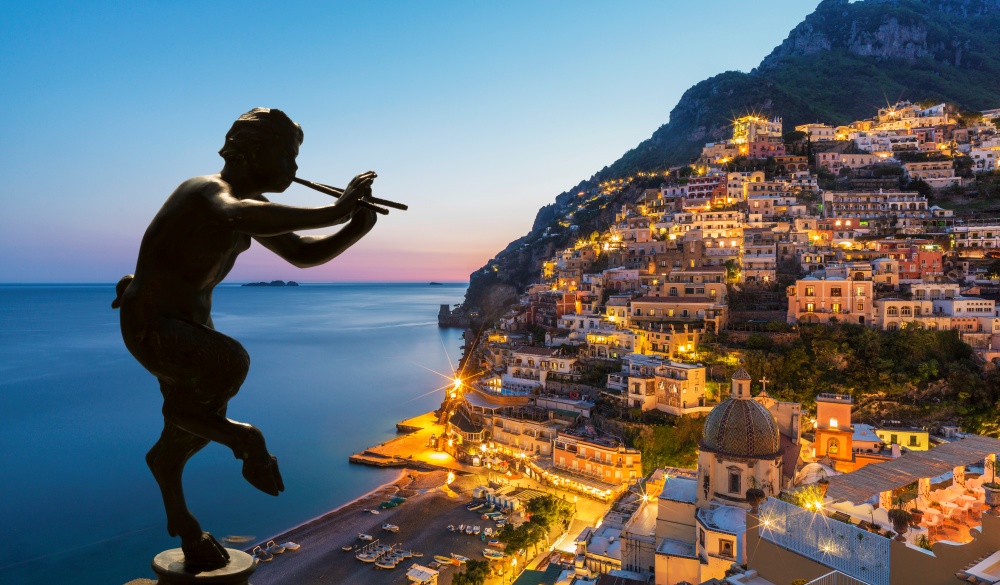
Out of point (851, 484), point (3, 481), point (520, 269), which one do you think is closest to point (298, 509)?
point (3, 481)

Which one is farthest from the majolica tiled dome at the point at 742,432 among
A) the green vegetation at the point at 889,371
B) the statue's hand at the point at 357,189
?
the statue's hand at the point at 357,189

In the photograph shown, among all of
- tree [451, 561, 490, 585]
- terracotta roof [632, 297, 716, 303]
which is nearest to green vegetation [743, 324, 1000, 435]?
terracotta roof [632, 297, 716, 303]

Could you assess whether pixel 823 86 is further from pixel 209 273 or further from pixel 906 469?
pixel 209 273

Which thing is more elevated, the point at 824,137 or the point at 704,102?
the point at 704,102

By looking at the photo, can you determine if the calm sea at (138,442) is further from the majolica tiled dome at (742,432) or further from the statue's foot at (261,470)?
the statue's foot at (261,470)

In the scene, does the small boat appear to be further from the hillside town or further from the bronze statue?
the bronze statue

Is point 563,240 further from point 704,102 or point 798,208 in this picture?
point 704,102
